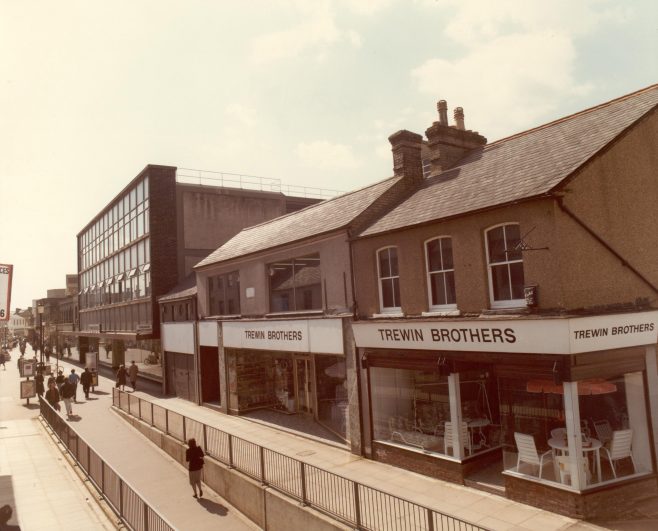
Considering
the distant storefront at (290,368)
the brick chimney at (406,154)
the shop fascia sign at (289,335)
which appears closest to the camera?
the shop fascia sign at (289,335)

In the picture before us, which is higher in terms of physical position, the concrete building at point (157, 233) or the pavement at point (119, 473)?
the concrete building at point (157, 233)

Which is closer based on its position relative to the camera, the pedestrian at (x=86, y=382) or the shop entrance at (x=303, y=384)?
the shop entrance at (x=303, y=384)

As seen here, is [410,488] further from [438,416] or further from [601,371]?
[601,371]

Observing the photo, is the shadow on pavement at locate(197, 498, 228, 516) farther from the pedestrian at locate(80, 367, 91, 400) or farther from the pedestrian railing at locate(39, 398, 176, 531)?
the pedestrian at locate(80, 367, 91, 400)

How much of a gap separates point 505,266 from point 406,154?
6702 mm

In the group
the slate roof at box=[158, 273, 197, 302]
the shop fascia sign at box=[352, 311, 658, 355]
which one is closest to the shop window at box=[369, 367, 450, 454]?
the shop fascia sign at box=[352, 311, 658, 355]

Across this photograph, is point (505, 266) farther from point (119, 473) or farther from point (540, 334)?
point (119, 473)

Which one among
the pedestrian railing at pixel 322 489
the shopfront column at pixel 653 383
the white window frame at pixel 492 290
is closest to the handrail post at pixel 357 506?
the pedestrian railing at pixel 322 489

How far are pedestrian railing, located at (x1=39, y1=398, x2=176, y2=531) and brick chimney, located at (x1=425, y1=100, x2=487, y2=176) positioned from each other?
12.7m

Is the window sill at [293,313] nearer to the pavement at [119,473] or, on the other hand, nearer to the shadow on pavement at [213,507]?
the pavement at [119,473]

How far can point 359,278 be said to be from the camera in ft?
48.1

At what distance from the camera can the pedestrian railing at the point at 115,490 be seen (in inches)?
369

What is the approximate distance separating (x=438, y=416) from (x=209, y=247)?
73.6ft

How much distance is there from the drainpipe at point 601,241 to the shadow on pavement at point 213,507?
1093cm
